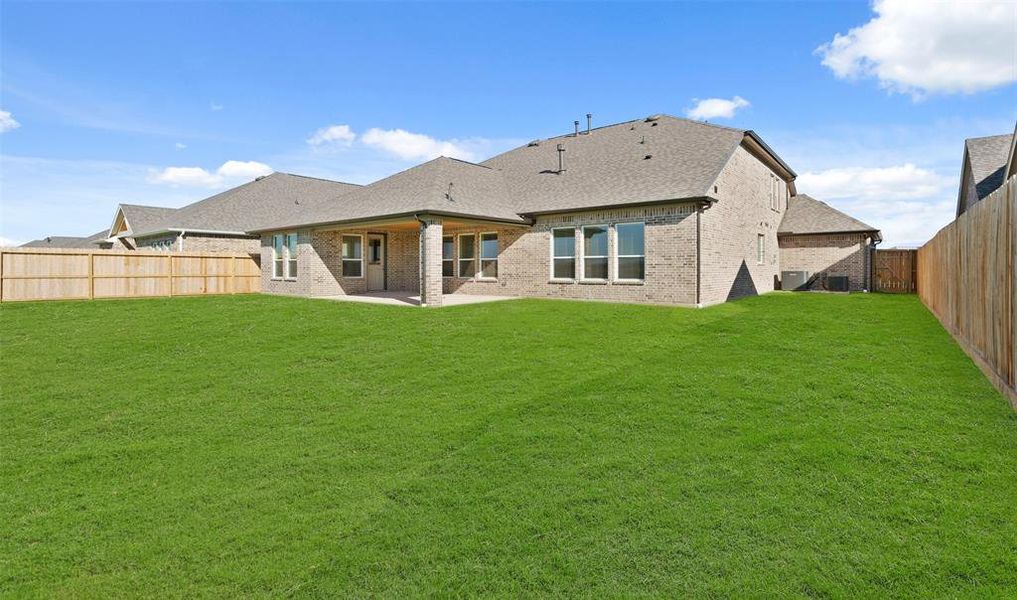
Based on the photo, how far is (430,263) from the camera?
50.6 ft

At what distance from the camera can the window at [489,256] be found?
19.3 meters

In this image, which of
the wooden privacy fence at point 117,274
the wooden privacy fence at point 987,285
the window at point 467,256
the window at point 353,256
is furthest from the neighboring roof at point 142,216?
the wooden privacy fence at point 987,285

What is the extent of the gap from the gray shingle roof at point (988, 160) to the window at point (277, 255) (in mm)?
27686

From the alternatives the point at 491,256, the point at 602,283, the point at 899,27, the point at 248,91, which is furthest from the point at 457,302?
the point at 899,27

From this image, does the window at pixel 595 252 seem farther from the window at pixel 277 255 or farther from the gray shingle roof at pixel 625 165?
the window at pixel 277 255

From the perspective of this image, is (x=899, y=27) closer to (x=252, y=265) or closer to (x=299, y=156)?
(x=252, y=265)

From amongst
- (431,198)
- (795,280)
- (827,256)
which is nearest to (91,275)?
(431,198)

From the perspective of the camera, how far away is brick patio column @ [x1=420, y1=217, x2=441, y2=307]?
15.3m

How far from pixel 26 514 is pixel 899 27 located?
71.6 ft

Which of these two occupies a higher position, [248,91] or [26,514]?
[248,91]

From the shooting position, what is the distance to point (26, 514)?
4.14m

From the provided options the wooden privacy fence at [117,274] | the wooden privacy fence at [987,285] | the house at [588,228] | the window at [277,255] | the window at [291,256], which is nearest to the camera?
the wooden privacy fence at [987,285]

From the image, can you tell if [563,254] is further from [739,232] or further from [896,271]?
[896,271]

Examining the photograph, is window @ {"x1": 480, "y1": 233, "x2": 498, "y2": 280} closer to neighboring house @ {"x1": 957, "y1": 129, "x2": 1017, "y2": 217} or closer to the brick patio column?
the brick patio column
